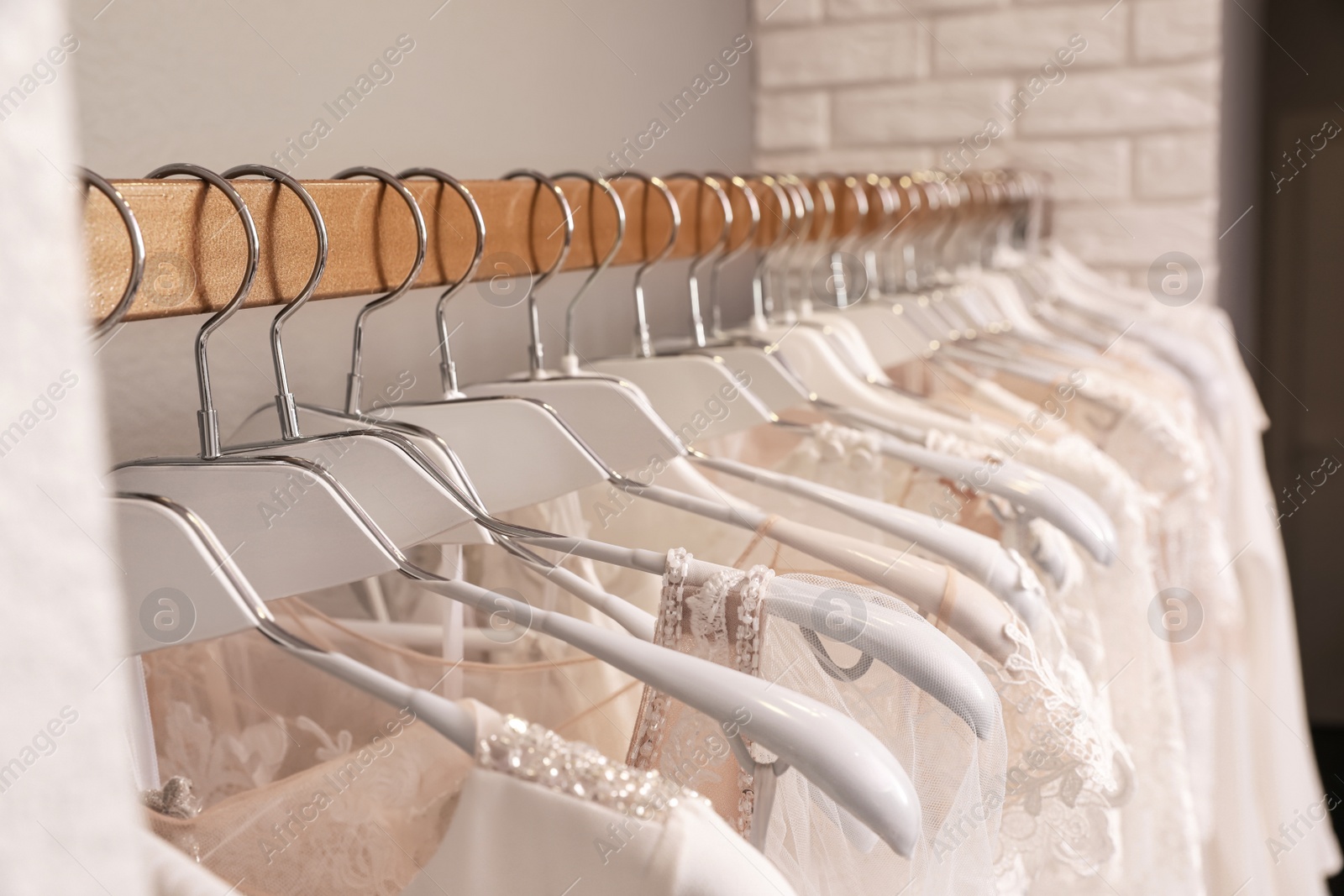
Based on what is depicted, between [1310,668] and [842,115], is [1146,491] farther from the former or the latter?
[1310,668]

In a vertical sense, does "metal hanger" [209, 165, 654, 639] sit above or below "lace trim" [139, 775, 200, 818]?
above

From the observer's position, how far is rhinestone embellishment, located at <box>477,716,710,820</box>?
1.06 ft

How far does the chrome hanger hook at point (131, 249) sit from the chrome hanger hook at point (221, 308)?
0.03m

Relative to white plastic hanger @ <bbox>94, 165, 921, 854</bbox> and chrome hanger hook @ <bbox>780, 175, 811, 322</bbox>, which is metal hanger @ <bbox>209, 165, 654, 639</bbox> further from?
chrome hanger hook @ <bbox>780, 175, 811, 322</bbox>

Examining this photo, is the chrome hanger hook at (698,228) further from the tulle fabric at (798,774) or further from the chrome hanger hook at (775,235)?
the tulle fabric at (798,774)

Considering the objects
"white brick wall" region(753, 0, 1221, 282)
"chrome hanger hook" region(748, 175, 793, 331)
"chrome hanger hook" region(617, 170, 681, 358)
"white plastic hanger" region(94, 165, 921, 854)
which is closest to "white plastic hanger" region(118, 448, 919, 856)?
"white plastic hanger" region(94, 165, 921, 854)

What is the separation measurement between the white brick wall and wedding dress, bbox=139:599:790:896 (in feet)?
3.99

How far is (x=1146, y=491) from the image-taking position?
86 cm

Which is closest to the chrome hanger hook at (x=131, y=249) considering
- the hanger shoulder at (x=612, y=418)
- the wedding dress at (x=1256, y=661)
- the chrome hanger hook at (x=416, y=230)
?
the chrome hanger hook at (x=416, y=230)

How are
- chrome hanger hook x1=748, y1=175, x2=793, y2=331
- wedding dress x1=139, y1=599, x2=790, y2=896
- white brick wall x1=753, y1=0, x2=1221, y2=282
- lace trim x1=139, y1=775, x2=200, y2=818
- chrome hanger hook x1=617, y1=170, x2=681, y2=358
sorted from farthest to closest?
white brick wall x1=753, y1=0, x2=1221, y2=282 → chrome hanger hook x1=748, y1=175, x2=793, y2=331 → chrome hanger hook x1=617, y1=170, x2=681, y2=358 → lace trim x1=139, y1=775, x2=200, y2=818 → wedding dress x1=139, y1=599, x2=790, y2=896

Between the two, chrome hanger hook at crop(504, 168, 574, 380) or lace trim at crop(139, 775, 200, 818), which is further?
chrome hanger hook at crop(504, 168, 574, 380)

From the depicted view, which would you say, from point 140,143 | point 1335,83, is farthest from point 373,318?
point 1335,83

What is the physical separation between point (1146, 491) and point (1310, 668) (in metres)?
1.59

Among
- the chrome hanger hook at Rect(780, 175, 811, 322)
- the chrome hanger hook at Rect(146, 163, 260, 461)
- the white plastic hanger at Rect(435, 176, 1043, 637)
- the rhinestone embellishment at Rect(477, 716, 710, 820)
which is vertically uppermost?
the chrome hanger hook at Rect(780, 175, 811, 322)
